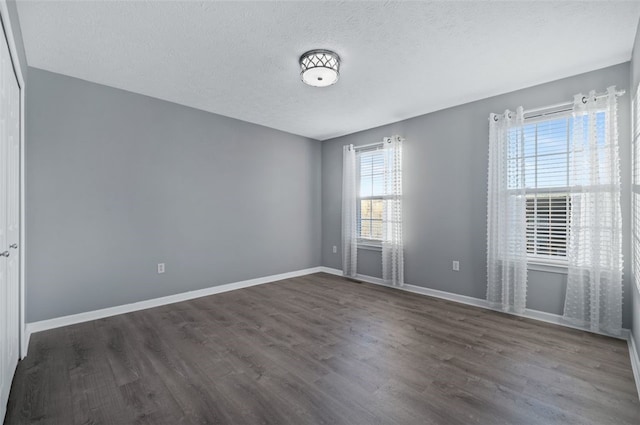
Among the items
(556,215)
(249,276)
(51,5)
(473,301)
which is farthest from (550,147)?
(51,5)

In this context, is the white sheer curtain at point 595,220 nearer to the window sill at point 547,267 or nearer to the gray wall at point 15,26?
the window sill at point 547,267

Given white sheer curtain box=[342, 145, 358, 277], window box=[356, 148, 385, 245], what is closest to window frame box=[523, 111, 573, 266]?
window box=[356, 148, 385, 245]

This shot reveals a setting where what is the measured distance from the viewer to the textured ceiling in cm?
202

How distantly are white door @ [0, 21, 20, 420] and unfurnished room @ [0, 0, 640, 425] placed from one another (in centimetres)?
4

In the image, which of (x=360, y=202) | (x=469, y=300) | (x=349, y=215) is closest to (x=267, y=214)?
(x=349, y=215)

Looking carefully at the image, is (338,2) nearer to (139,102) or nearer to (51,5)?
(51,5)

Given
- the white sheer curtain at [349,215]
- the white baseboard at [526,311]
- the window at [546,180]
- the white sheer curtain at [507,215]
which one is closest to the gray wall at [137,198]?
the white sheer curtain at [349,215]

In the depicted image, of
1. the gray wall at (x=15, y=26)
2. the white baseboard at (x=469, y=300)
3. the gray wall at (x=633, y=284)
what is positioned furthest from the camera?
the white baseboard at (x=469, y=300)

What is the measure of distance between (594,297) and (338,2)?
3.32 metres

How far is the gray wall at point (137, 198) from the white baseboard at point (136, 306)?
0.07m

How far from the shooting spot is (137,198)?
3410mm

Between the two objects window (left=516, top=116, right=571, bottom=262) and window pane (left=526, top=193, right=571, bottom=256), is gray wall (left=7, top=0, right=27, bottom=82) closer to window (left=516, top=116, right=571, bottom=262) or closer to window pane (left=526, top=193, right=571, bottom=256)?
window (left=516, top=116, right=571, bottom=262)

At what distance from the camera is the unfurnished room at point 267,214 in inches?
74.6

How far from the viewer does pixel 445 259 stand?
154 inches
